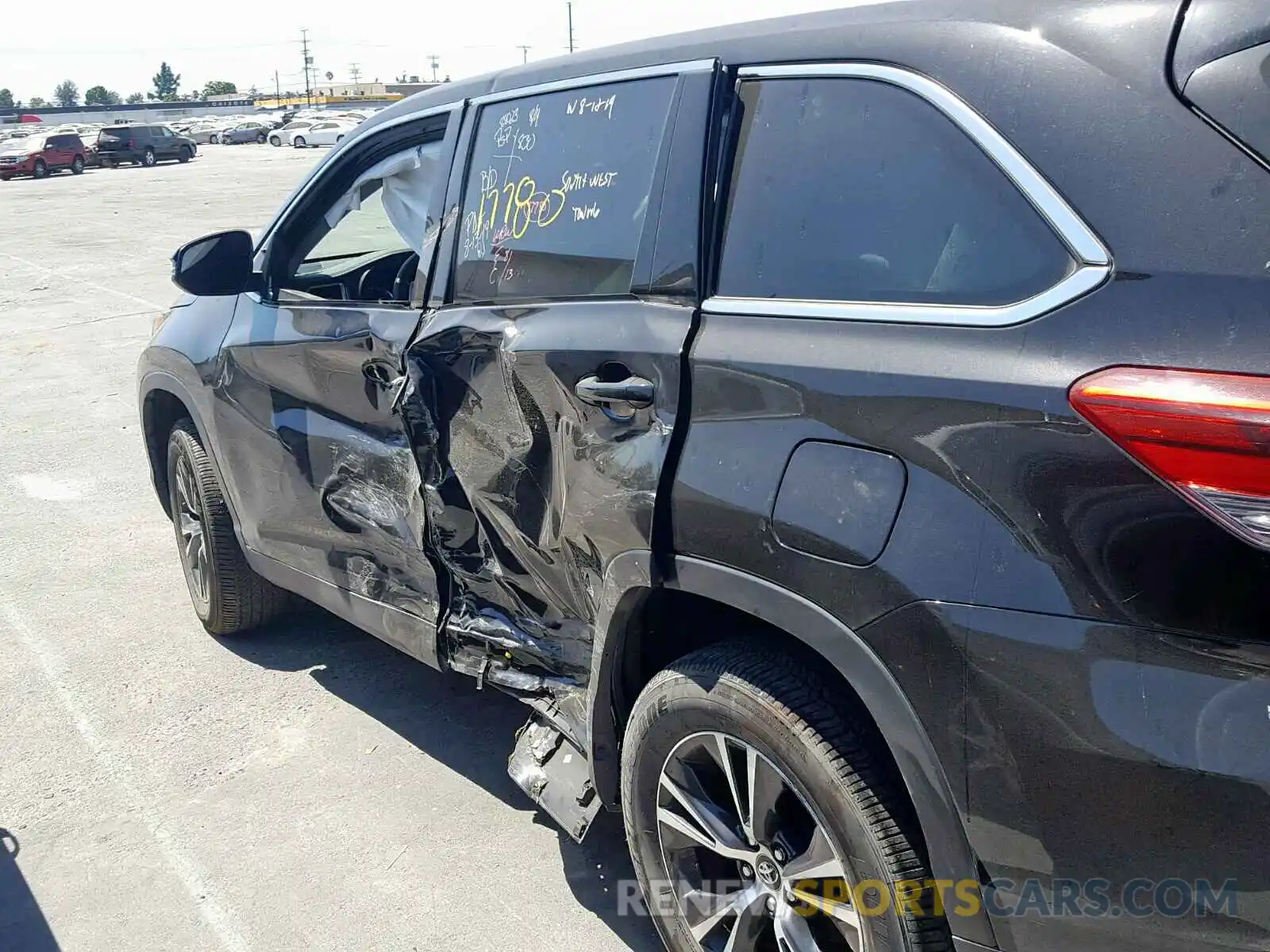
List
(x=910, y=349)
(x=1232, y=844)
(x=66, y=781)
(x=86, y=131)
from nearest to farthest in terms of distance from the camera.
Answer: (x=1232, y=844) < (x=910, y=349) < (x=66, y=781) < (x=86, y=131)

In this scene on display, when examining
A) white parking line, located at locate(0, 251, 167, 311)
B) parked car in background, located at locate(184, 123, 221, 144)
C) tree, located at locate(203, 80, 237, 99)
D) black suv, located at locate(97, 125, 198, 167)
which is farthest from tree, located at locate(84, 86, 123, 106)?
white parking line, located at locate(0, 251, 167, 311)

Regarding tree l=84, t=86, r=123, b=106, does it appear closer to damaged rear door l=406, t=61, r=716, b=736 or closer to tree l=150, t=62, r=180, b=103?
tree l=150, t=62, r=180, b=103

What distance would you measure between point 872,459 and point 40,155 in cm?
4478

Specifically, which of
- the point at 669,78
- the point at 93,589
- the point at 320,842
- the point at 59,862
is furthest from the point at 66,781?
the point at 669,78

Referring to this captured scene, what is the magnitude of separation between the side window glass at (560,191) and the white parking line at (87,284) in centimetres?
1094

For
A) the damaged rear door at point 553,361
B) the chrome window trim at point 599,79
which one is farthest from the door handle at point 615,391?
the chrome window trim at point 599,79

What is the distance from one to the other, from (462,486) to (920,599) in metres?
1.51

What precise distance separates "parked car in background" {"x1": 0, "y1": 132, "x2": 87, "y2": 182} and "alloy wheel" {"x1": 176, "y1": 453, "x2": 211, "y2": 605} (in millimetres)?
41121

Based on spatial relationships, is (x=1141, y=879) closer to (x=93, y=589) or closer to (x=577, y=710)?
(x=577, y=710)

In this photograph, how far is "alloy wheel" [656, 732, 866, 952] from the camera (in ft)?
7.22

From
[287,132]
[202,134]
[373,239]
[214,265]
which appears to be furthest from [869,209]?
[202,134]

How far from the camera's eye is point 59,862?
10.9 feet

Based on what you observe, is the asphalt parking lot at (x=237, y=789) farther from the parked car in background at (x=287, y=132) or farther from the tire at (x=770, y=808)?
the parked car in background at (x=287, y=132)

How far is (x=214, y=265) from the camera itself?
12.8 ft
